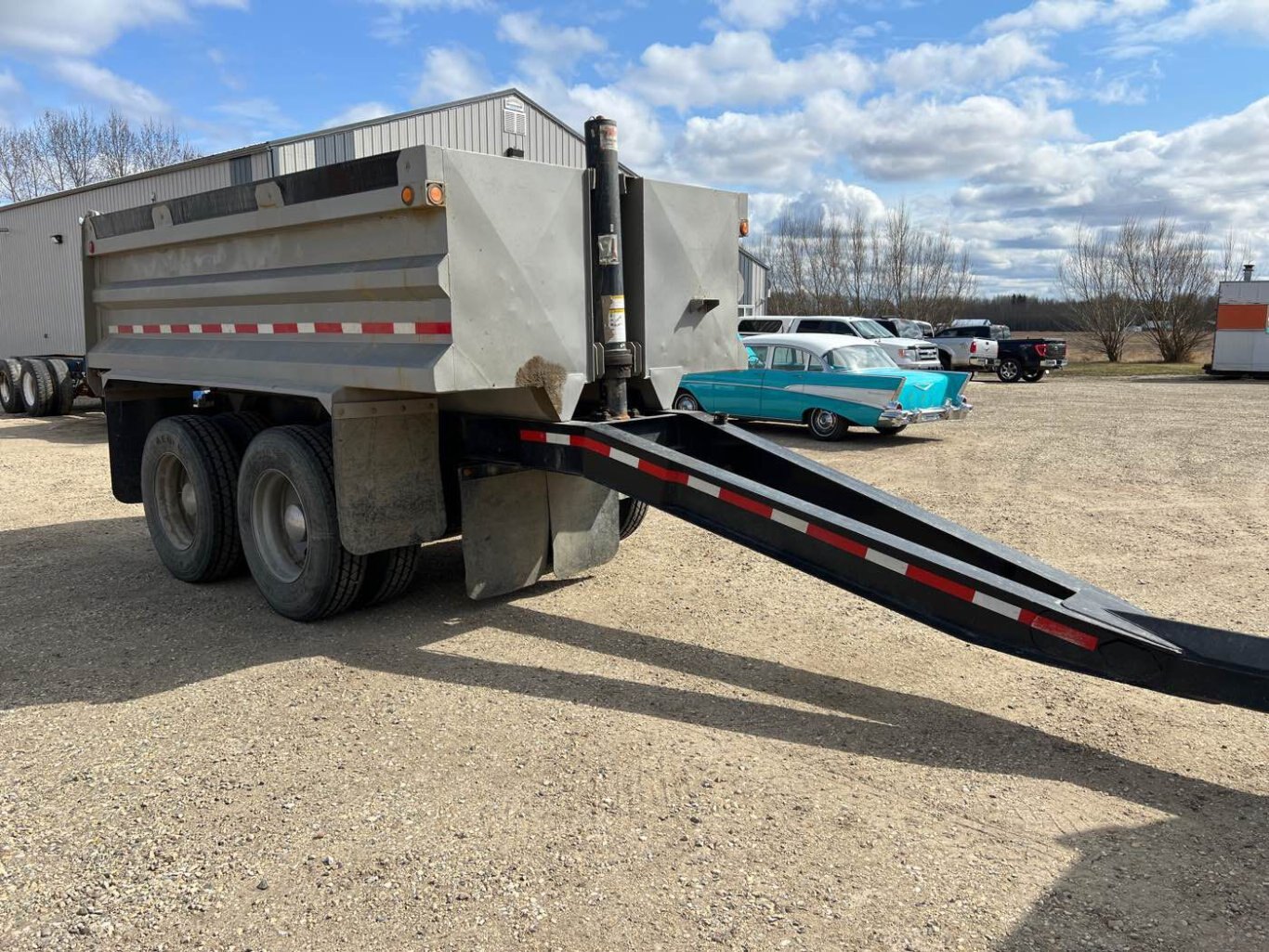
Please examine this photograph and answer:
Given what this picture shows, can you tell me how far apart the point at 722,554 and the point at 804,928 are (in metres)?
4.56

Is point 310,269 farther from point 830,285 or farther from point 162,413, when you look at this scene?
point 830,285

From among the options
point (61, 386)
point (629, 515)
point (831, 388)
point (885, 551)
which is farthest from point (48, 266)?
point (885, 551)

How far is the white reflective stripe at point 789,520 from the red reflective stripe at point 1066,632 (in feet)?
3.24

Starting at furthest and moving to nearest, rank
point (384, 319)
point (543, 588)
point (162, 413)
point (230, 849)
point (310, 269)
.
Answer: point (162, 413), point (543, 588), point (310, 269), point (384, 319), point (230, 849)

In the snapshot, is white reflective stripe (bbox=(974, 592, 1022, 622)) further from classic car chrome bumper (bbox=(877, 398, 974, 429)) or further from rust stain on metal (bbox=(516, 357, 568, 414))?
classic car chrome bumper (bbox=(877, 398, 974, 429))

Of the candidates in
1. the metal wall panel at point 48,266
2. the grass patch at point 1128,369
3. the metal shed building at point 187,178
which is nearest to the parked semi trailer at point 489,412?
the metal shed building at point 187,178

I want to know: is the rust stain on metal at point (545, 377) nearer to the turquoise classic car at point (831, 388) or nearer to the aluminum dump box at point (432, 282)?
the aluminum dump box at point (432, 282)

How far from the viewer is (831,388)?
14.0 meters

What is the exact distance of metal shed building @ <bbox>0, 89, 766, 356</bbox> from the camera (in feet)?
50.6

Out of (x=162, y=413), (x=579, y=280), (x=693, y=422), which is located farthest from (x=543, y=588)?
(x=162, y=413)

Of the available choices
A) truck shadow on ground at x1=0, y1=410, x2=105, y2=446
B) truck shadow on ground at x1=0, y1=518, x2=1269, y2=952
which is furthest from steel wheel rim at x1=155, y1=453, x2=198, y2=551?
truck shadow on ground at x1=0, y1=410, x2=105, y2=446

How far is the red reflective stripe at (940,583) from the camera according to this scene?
13.0 feet

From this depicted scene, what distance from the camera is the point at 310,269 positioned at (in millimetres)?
5379

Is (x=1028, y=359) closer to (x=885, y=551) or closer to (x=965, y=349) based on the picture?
(x=965, y=349)
